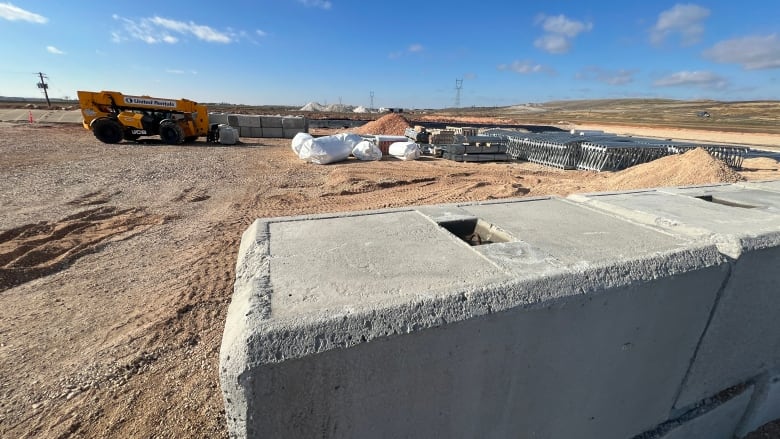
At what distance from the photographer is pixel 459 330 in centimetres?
152

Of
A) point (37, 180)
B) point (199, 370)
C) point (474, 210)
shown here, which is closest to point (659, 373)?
point (474, 210)

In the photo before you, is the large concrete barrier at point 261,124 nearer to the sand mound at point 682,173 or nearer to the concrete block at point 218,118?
the concrete block at point 218,118

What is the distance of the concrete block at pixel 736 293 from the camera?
2248 millimetres

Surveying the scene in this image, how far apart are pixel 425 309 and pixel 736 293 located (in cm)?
213

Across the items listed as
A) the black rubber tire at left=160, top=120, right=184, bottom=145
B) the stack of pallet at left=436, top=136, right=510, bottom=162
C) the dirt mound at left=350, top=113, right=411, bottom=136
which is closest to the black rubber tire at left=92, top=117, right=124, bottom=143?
the black rubber tire at left=160, top=120, right=184, bottom=145

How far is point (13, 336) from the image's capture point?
3.38 metres

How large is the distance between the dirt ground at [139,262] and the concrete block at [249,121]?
9.30 meters

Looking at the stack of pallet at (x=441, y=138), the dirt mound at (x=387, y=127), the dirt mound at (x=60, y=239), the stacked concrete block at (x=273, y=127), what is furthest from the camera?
the dirt mound at (x=387, y=127)

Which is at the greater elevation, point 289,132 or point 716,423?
point 289,132

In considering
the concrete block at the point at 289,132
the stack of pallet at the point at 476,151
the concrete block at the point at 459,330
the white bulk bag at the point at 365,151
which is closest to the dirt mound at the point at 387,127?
the concrete block at the point at 289,132

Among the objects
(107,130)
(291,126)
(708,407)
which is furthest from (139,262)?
(291,126)

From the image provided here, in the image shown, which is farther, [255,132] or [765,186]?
[255,132]

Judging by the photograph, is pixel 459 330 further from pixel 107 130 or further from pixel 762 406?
pixel 107 130

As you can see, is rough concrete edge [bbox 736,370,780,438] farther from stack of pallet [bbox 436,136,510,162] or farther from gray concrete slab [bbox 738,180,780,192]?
stack of pallet [bbox 436,136,510,162]
